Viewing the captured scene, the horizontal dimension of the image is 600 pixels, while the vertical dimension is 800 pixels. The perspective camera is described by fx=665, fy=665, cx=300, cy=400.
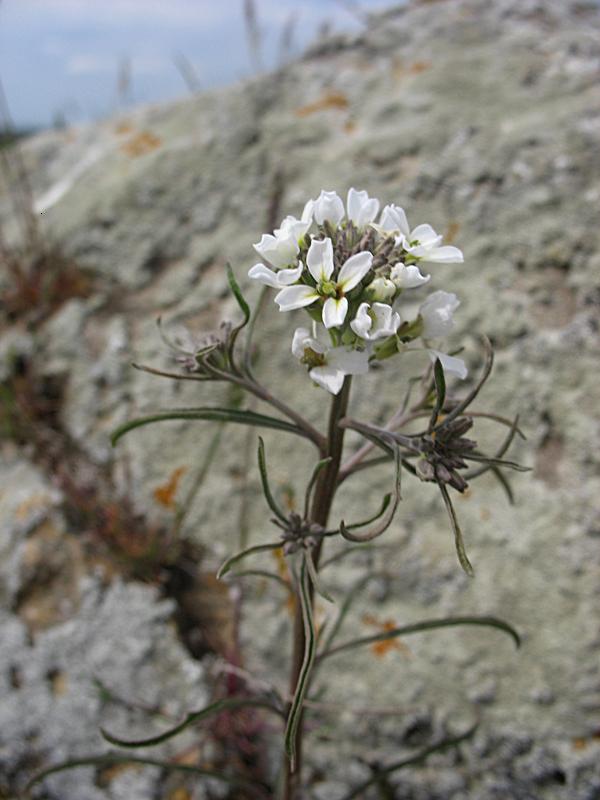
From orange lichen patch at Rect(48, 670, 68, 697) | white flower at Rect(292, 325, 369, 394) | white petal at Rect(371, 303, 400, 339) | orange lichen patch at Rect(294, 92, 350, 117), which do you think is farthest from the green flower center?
orange lichen patch at Rect(294, 92, 350, 117)

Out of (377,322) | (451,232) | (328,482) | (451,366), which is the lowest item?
(451,232)

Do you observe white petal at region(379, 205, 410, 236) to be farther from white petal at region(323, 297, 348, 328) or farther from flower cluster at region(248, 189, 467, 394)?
white petal at region(323, 297, 348, 328)

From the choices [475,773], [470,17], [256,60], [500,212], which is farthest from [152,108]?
[475,773]

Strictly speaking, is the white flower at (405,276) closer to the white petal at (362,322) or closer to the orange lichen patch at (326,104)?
the white petal at (362,322)

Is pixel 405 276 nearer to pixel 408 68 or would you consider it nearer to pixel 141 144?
pixel 408 68

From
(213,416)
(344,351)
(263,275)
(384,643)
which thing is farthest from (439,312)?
(384,643)

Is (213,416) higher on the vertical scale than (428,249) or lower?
lower

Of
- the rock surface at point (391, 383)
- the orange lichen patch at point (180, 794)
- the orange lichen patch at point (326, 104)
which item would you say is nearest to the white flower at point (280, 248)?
the rock surface at point (391, 383)
